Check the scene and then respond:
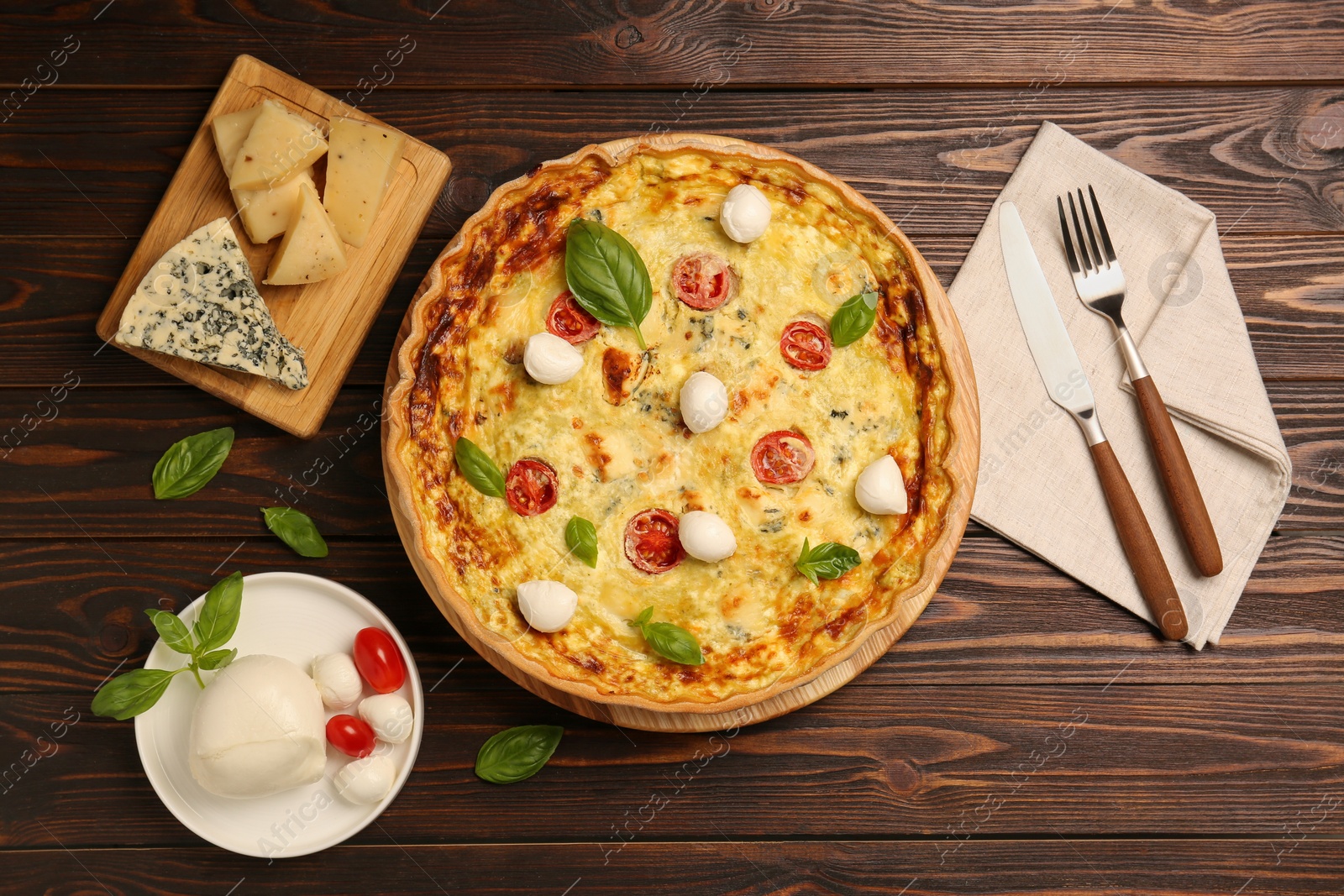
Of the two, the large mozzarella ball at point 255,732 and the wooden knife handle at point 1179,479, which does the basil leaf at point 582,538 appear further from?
the wooden knife handle at point 1179,479

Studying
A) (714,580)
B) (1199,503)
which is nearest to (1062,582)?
(1199,503)

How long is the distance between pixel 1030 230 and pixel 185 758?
10.1 ft

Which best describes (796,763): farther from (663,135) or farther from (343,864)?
(663,135)

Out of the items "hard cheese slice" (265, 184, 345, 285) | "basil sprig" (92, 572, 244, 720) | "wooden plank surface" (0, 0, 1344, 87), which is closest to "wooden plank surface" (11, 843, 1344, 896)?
"basil sprig" (92, 572, 244, 720)

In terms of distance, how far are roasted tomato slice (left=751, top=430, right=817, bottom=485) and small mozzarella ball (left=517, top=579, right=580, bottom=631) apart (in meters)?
0.61

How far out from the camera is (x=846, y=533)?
2.39 meters

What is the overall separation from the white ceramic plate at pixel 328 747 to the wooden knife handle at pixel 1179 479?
2360 mm

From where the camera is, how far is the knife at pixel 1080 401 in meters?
2.70

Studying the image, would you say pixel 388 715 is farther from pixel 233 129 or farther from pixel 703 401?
pixel 233 129

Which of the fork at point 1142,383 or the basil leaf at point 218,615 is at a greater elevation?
the fork at point 1142,383

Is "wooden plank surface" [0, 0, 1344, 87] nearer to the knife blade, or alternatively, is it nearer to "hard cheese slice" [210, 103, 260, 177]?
"hard cheese slice" [210, 103, 260, 177]

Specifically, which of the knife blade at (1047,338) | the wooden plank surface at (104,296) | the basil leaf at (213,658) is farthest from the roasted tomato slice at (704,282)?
the basil leaf at (213,658)

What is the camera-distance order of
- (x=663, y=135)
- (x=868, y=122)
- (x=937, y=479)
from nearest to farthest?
(x=937, y=479), (x=663, y=135), (x=868, y=122)

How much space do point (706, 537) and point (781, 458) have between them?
299mm
